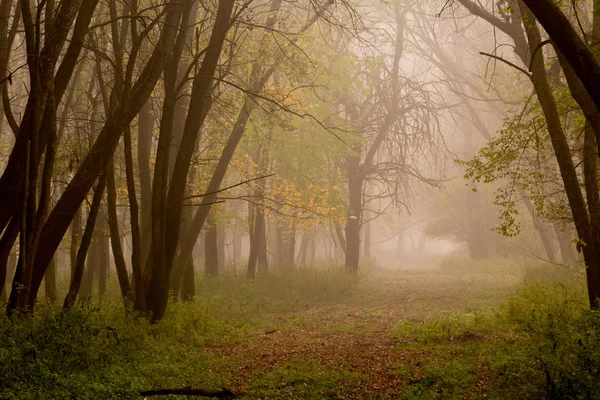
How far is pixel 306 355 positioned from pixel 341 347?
3.24 ft

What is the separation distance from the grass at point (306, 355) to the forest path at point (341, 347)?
27 millimetres

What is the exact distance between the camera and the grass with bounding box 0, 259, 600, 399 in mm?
5012

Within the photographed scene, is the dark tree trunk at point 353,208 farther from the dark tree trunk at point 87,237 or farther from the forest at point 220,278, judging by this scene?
the dark tree trunk at point 87,237

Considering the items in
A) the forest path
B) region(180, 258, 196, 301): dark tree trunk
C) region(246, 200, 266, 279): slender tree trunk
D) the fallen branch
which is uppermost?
region(246, 200, 266, 279): slender tree trunk

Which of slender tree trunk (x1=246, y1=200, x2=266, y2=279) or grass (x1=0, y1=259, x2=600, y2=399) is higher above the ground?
slender tree trunk (x1=246, y1=200, x2=266, y2=279)

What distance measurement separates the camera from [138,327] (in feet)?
25.8

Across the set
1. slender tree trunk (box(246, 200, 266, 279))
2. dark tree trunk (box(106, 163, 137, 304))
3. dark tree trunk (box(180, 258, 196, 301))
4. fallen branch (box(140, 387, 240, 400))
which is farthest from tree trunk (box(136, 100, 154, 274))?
fallen branch (box(140, 387, 240, 400))

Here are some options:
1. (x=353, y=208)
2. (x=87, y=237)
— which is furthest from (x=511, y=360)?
(x=353, y=208)

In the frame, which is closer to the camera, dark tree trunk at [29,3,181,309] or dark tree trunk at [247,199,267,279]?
dark tree trunk at [29,3,181,309]

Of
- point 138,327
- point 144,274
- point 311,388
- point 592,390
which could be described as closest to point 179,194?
point 144,274

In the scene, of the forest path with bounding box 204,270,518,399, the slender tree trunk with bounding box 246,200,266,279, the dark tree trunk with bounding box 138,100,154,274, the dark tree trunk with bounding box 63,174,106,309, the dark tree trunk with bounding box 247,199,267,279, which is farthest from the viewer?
the slender tree trunk with bounding box 246,200,266,279

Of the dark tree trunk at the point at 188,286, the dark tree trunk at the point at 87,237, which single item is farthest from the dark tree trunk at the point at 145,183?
the dark tree trunk at the point at 87,237

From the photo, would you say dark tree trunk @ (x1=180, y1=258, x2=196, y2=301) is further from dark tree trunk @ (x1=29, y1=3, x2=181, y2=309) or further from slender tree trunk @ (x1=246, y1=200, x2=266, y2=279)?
slender tree trunk @ (x1=246, y1=200, x2=266, y2=279)

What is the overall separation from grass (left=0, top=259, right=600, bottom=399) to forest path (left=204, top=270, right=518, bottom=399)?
0.03 meters
